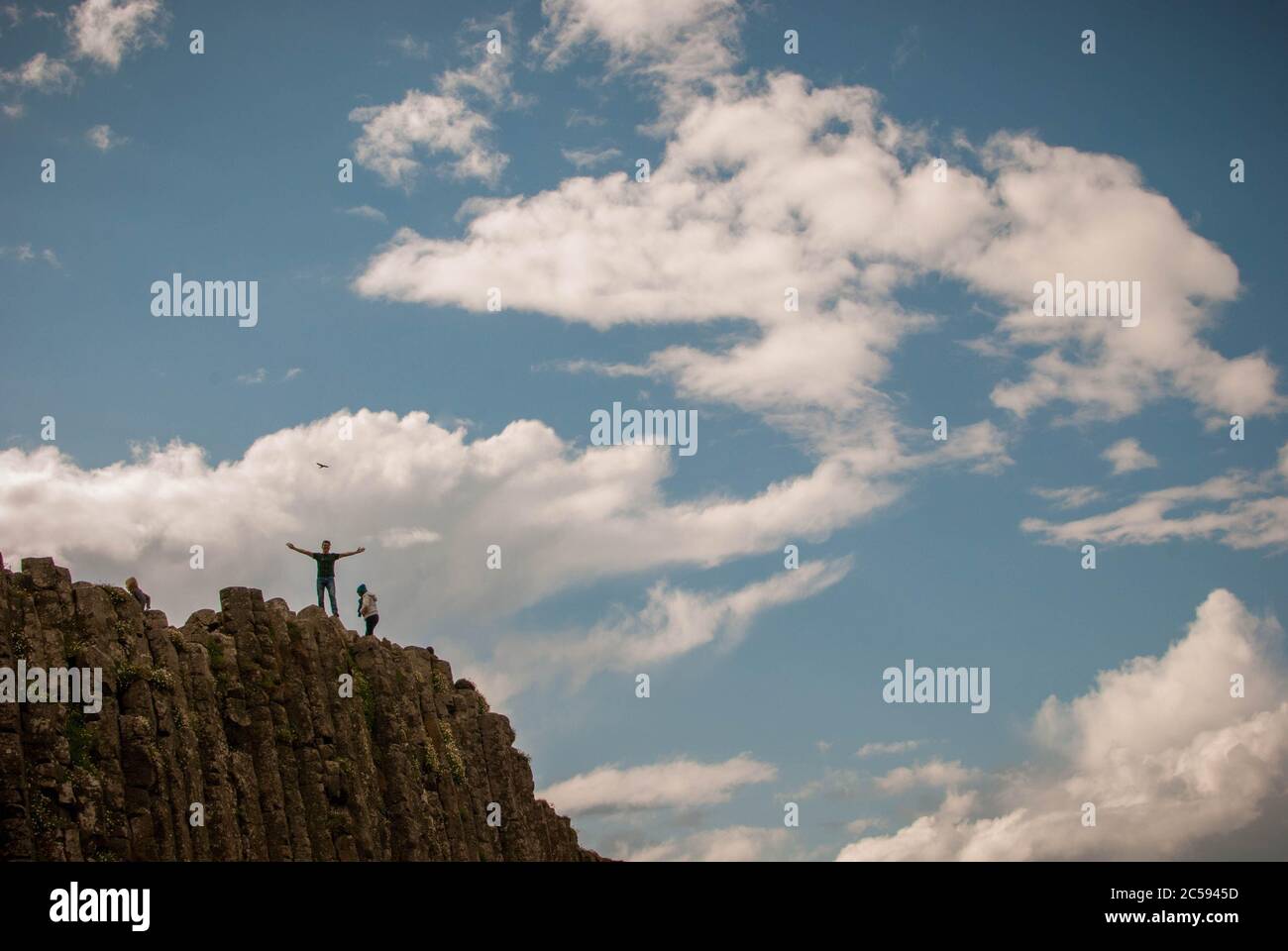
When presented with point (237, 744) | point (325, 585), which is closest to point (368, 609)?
→ point (325, 585)

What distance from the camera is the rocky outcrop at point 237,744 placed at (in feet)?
109

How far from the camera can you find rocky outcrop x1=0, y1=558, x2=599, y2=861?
33.1 m

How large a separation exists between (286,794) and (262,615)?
5954 mm

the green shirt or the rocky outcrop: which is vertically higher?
the green shirt

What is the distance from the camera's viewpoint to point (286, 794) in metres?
43.2

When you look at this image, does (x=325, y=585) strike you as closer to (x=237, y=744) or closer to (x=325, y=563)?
(x=325, y=563)

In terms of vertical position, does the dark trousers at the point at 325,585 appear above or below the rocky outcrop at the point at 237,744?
above

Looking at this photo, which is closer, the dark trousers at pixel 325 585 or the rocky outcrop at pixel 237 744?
the rocky outcrop at pixel 237 744

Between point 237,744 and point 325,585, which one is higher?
point 325,585

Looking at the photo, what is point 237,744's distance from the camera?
42.1m
